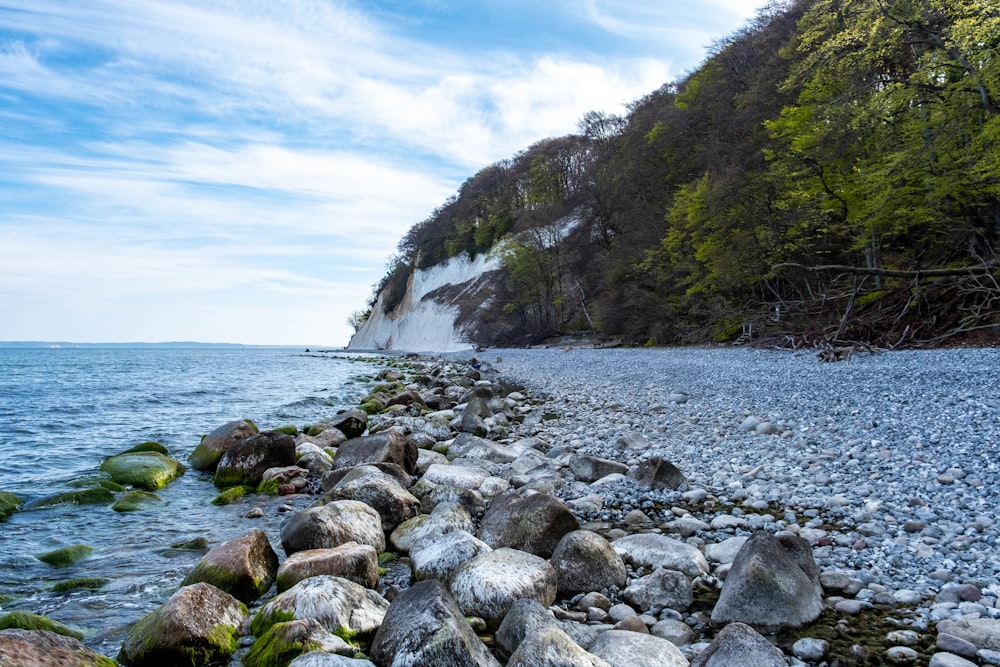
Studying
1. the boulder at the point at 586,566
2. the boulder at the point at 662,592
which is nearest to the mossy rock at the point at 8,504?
the boulder at the point at 586,566

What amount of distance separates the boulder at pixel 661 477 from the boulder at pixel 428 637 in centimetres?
332

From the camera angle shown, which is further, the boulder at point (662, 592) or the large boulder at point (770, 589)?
the boulder at point (662, 592)

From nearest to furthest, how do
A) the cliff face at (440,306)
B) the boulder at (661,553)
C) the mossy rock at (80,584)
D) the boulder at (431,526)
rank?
the boulder at (661,553)
the mossy rock at (80,584)
the boulder at (431,526)
the cliff face at (440,306)

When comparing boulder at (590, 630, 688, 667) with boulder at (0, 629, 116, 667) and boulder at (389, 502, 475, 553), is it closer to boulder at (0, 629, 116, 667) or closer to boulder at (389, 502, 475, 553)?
boulder at (389, 502, 475, 553)

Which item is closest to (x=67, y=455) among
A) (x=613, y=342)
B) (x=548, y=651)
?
(x=548, y=651)

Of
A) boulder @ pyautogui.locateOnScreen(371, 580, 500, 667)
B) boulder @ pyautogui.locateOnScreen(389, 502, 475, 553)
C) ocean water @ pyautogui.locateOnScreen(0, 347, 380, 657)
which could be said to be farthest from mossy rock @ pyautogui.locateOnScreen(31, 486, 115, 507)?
boulder @ pyautogui.locateOnScreen(371, 580, 500, 667)

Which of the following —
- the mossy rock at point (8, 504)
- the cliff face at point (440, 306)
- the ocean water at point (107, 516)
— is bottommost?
the ocean water at point (107, 516)

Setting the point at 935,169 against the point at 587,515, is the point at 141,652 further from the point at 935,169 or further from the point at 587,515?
the point at 935,169

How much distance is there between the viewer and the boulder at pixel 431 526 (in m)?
5.18

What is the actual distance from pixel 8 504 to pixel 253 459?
2851mm

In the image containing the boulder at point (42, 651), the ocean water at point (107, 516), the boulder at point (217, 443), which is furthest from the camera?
the boulder at point (217, 443)

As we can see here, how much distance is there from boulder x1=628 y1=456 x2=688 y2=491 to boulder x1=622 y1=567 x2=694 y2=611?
6.96 ft

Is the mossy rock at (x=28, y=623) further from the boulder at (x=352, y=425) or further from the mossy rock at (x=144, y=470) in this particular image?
the boulder at (x=352, y=425)

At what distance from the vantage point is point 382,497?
5.89 meters
